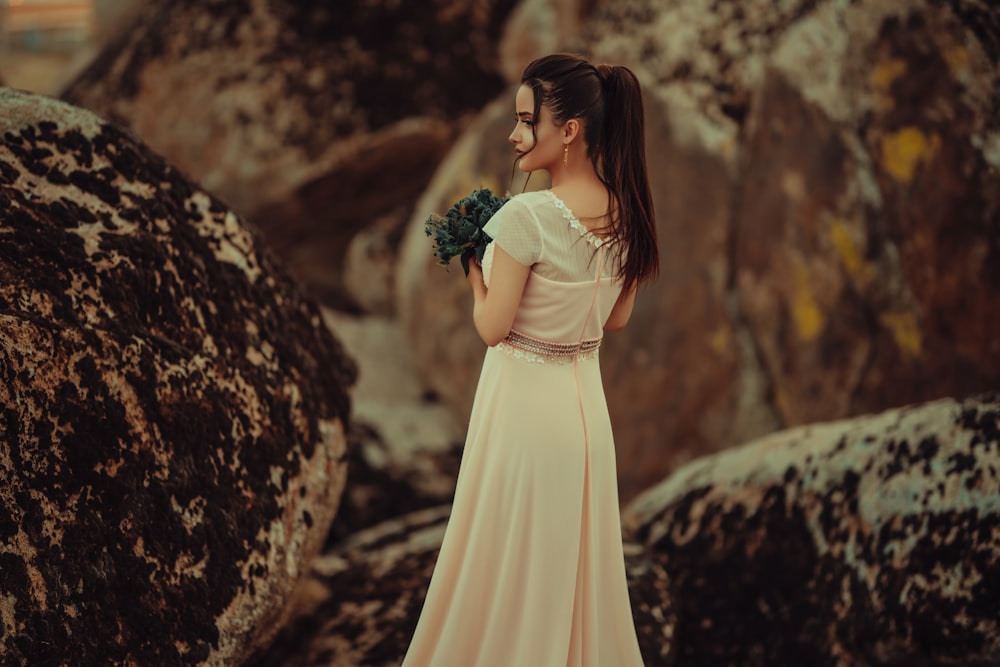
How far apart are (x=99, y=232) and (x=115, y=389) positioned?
407 millimetres

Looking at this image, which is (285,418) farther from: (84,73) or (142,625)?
(84,73)

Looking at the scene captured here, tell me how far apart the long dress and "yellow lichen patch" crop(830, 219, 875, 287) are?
6.81 feet

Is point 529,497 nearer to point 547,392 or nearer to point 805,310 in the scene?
point 547,392

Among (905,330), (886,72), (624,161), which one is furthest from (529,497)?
(886,72)

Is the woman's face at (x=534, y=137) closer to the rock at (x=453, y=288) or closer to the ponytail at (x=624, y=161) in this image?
the ponytail at (x=624, y=161)

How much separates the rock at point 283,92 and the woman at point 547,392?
3.52 m

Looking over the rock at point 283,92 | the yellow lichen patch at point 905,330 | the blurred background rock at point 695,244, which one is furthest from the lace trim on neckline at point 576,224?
the rock at point 283,92

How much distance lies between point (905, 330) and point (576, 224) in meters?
2.23

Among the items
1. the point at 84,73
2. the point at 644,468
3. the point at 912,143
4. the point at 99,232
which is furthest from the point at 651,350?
the point at 84,73

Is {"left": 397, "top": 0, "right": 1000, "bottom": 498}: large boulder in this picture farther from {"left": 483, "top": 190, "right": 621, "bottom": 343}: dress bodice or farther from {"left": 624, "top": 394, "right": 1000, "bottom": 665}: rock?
{"left": 483, "top": 190, "right": 621, "bottom": 343}: dress bodice

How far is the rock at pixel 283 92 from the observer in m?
5.93

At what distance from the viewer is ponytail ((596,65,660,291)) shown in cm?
258

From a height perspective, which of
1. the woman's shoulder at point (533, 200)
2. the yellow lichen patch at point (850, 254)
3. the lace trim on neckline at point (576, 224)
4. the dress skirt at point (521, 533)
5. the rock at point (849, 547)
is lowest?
the rock at point (849, 547)

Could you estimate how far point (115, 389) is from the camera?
2.55 metres
